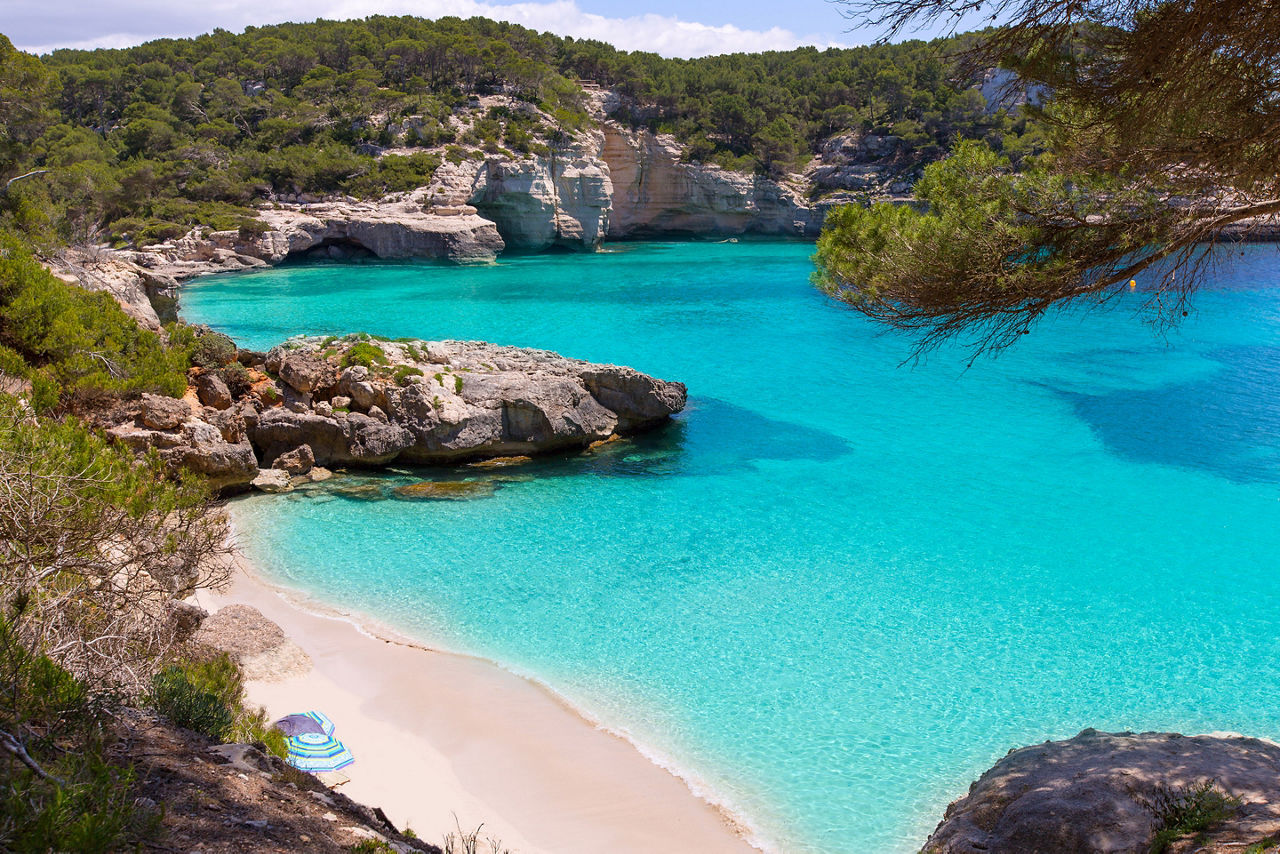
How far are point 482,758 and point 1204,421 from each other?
675 inches

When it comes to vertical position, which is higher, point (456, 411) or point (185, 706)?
point (185, 706)

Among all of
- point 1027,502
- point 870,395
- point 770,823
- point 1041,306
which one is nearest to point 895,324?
point 1041,306

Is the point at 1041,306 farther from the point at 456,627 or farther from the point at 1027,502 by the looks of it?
the point at 1027,502

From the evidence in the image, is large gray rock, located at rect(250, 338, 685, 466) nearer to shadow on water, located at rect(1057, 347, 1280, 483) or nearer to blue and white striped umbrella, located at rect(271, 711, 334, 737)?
blue and white striped umbrella, located at rect(271, 711, 334, 737)

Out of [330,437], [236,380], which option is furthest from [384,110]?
[330,437]

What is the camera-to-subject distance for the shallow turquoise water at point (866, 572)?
7711 mm

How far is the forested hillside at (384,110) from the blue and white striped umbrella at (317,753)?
3264 centimetres

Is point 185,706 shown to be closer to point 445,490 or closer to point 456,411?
point 445,490

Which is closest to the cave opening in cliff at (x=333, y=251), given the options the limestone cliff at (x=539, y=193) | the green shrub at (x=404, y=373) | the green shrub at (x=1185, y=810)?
the limestone cliff at (x=539, y=193)

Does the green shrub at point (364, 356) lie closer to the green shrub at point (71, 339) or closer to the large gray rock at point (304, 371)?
the large gray rock at point (304, 371)

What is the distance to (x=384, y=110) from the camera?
169ft

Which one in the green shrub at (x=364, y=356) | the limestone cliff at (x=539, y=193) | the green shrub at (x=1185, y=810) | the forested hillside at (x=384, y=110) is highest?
the forested hillside at (x=384, y=110)

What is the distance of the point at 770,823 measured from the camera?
648 cm

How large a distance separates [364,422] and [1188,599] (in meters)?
12.0
